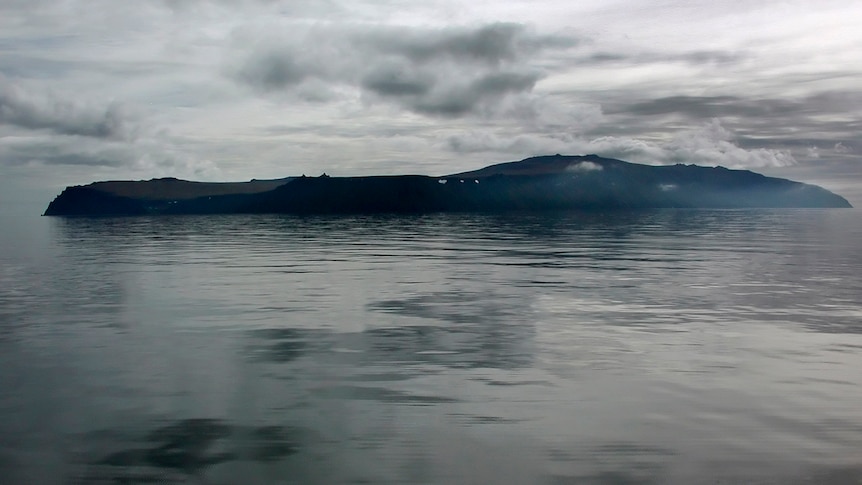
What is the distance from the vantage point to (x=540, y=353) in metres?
22.0

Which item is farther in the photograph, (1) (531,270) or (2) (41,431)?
(1) (531,270)

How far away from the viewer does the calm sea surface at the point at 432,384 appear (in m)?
12.9

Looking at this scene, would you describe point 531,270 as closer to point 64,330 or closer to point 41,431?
point 64,330

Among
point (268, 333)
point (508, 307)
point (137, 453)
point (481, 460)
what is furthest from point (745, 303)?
point (137, 453)

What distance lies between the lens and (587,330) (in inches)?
1006

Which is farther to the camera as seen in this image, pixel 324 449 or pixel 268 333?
pixel 268 333

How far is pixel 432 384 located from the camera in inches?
714

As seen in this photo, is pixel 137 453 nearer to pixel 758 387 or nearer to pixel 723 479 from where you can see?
pixel 723 479

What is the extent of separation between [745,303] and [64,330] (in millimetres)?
27621

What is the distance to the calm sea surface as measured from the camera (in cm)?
1288

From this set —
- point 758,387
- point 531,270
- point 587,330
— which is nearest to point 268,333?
point 587,330

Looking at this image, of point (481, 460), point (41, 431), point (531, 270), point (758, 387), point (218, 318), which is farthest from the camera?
point (531, 270)

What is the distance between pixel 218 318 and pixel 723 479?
20921mm

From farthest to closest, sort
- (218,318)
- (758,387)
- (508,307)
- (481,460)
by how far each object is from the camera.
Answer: (508,307) < (218,318) < (758,387) < (481,460)
